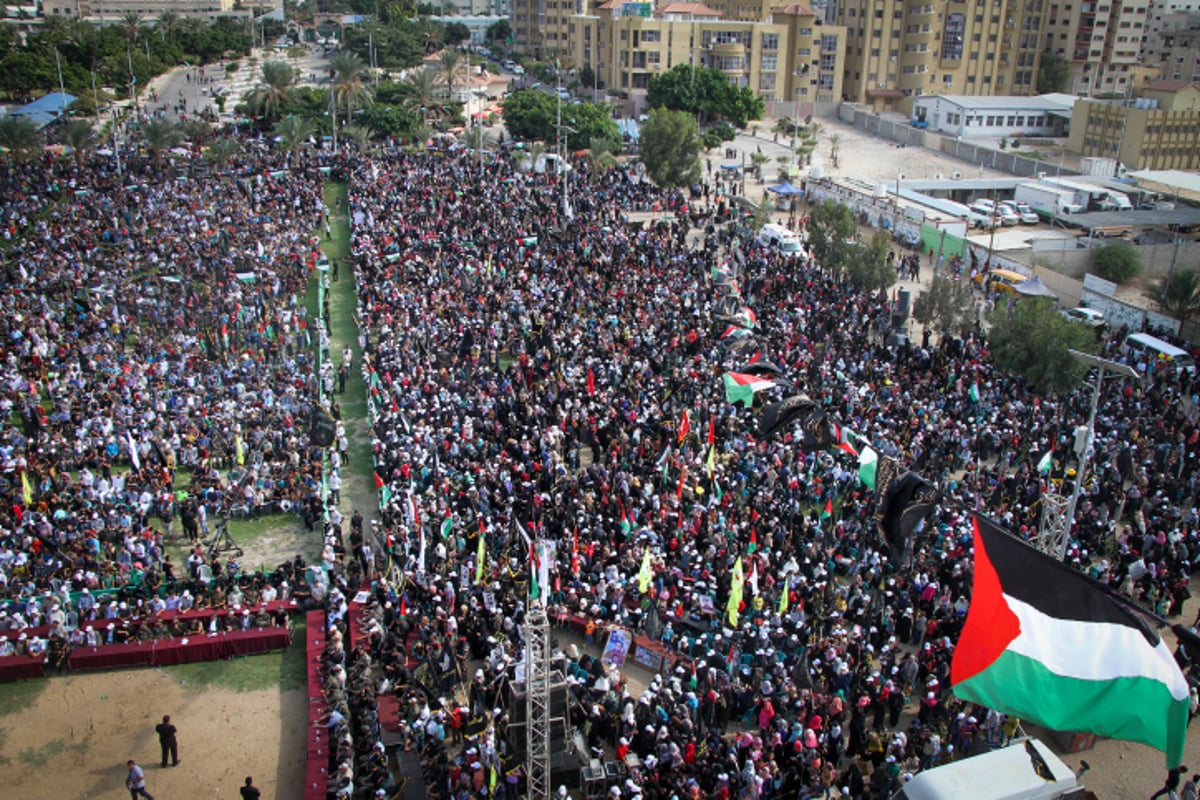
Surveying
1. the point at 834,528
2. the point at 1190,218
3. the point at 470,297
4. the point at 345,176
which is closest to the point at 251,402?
the point at 470,297

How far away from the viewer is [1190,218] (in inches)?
2007

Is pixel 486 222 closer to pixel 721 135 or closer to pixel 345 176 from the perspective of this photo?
pixel 345 176

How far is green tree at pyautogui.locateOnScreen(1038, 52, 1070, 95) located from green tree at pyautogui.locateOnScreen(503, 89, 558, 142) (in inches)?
2143

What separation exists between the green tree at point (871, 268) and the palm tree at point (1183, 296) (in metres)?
8.67

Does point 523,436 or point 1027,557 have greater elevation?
point 1027,557

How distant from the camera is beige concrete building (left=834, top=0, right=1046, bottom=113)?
8750 centimetres

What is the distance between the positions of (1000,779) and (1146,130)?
64.1m

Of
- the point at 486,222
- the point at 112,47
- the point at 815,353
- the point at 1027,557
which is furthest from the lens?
the point at 112,47

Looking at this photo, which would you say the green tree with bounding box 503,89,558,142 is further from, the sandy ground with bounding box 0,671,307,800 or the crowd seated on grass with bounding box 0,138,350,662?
the sandy ground with bounding box 0,671,307,800

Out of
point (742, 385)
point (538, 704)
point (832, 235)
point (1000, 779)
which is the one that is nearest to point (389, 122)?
point (832, 235)

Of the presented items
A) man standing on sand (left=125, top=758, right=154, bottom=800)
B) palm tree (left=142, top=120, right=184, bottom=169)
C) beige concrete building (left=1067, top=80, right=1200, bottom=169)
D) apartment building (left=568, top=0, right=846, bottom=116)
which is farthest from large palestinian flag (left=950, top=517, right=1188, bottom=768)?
apartment building (left=568, top=0, right=846, bottom=116)

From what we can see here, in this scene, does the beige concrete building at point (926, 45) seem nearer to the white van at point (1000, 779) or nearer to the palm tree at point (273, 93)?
the palm tree at point (273, 93)

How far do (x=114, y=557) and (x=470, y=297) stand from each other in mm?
15784

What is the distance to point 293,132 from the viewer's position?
184 ft
